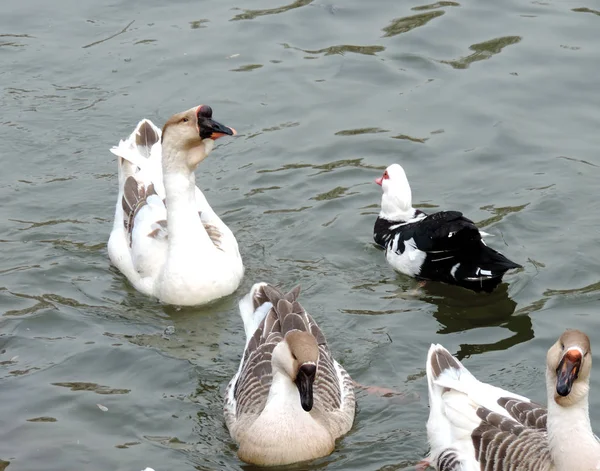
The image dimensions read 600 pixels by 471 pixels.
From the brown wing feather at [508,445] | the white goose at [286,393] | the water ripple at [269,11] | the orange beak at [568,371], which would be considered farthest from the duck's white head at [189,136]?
the water ripple at [269,11]

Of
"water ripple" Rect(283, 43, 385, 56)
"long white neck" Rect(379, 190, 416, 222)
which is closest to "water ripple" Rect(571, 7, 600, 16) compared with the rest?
"water ripple" Rect(283, 43, 385, 56)

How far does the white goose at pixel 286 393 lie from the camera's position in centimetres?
764

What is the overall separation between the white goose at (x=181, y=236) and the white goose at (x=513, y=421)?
9.18ft

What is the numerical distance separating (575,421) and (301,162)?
626 cm

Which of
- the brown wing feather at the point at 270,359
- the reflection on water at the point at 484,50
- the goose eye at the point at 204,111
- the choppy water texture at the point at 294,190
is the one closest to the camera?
the brown wing feather at the point at 270,359

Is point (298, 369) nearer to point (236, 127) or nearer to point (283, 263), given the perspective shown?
point (283, 263)

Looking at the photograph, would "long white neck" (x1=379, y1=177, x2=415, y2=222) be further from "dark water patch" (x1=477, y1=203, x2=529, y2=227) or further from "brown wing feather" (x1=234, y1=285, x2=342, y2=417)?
"brown wing feather" (x1=234, y1=285, x2=342, y2=417)

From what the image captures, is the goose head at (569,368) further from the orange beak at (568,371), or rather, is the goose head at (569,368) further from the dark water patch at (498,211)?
the dark water patch at (498,211)

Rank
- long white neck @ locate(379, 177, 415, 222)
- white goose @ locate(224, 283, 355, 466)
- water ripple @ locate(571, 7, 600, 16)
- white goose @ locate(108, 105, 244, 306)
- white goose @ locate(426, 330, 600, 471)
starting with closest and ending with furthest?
white goose @ locate(426, 330, 600, 471) → white goose @ locate(224, 283, 355, 466) → white goose @ locate(108, 105, 244, 306) → long white neck @ locate(379, 177, 415, 222) → water ripple @ locate(571, 7, 600, 16)

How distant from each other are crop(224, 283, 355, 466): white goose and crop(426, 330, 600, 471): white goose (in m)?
0.78

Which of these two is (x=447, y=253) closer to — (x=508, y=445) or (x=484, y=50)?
(x=508, y=445)

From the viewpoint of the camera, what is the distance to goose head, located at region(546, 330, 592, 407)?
21.8 ft

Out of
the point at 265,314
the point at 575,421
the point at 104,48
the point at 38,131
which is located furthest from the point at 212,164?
the point at 575,421

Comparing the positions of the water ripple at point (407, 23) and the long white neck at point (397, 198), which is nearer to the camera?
the long white neck at point (397, 198)
